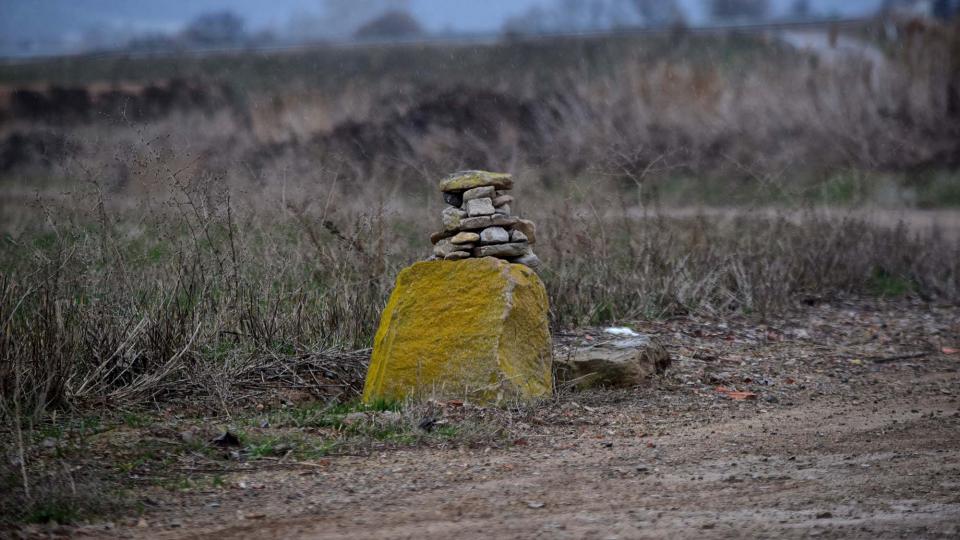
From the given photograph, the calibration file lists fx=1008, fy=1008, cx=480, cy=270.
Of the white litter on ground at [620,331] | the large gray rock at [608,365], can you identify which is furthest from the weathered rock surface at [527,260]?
the white litter on ground at [620,331]

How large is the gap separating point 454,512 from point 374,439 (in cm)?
126

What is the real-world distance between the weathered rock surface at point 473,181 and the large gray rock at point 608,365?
4.15 feet

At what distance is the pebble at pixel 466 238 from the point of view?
647 cm

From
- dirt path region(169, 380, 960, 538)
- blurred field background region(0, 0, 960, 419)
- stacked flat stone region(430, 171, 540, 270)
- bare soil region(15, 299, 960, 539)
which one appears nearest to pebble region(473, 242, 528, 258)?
stacked flat stone region(430, 171, 540, 270)

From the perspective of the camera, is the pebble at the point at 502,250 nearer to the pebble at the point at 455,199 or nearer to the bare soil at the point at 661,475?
the pebble at the point at 455,199

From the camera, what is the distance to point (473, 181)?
6.55 m

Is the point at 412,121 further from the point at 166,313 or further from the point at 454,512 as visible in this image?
the point at 454,512

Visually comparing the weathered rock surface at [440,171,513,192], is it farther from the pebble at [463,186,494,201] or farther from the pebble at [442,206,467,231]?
the pebble at [442,206,467,231]

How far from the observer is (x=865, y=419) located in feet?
20.3

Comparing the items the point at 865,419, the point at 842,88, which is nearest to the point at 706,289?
the point at 865,419

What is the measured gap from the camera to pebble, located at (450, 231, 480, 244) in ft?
21.2

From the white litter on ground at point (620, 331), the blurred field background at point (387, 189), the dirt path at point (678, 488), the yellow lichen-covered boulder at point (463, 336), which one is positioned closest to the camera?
the dirt path at point (678, 488)

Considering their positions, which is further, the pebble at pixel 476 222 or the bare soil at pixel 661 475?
the pebble at pixel 476 222

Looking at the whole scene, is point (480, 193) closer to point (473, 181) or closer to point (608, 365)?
point (473, 181)
